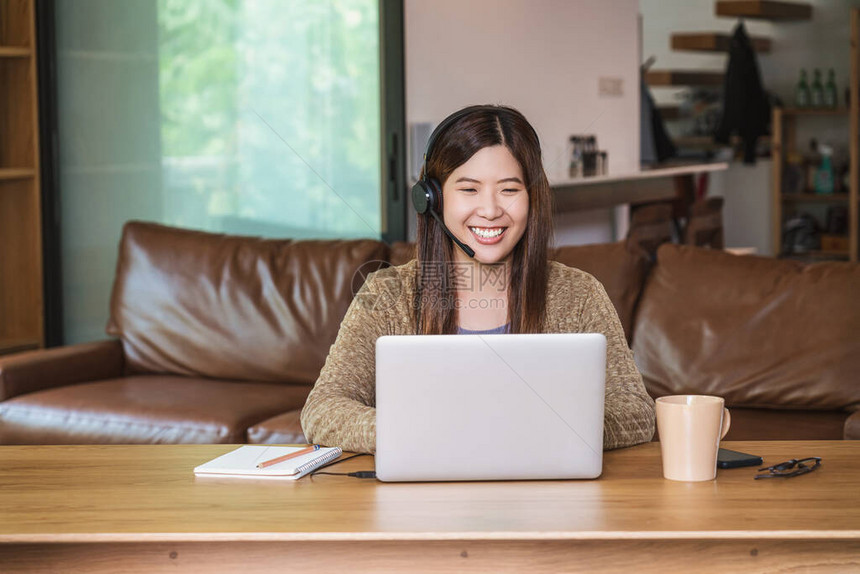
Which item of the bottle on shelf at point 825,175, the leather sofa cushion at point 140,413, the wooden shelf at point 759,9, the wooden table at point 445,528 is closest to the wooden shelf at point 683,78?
the wooden shelf at point 759,9

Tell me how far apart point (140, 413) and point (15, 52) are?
5.54 ft

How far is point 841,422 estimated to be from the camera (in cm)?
247

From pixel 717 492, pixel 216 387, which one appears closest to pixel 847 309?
pixel 717 492

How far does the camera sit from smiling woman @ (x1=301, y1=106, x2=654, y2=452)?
64.1 inches

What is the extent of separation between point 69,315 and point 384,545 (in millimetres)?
3209

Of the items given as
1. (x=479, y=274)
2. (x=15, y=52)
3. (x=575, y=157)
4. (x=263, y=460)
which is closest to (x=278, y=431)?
(x=479, y=274)

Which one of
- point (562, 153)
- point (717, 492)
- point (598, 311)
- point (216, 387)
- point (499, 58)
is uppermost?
point (499, 58)

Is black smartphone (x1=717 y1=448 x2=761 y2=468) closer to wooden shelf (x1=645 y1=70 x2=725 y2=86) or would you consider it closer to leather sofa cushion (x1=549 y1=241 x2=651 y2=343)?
leather sofa cushion (x1=549 y1=241 x2=651 y2=343)

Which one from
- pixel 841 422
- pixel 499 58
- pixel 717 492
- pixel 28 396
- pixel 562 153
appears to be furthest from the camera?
pixel 562 153

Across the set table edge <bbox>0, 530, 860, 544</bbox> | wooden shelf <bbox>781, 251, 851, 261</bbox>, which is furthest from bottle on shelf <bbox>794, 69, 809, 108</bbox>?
table edge <bbox>0, 530, 860, 544</bbox>

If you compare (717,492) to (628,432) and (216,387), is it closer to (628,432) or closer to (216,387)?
(628,432)

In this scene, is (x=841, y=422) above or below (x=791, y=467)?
below

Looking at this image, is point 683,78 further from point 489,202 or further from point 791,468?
point 791,468

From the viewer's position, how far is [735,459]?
1.38 metres
